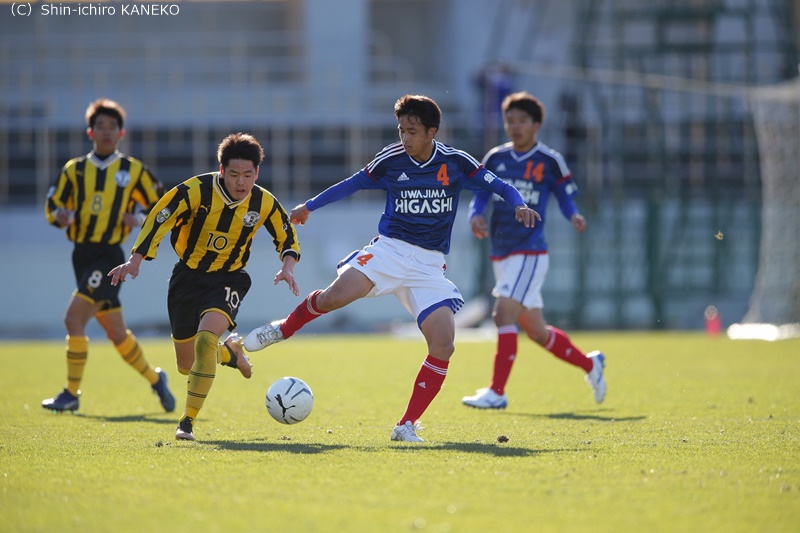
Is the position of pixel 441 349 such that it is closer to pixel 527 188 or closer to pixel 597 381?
pixel 597 381

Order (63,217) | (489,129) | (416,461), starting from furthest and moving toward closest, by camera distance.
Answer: (489,129) < (63,217) < (416,461)

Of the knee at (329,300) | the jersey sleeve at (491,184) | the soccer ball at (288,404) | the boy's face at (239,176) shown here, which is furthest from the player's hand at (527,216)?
the soccer ball at (288,404)

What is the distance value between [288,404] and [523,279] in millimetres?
2819

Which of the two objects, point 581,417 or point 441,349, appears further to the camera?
point 581,417

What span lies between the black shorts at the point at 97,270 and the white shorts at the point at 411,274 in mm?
2525

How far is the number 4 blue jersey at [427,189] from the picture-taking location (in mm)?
6727

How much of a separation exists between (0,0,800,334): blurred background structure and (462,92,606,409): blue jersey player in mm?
11874

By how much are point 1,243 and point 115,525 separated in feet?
72.9

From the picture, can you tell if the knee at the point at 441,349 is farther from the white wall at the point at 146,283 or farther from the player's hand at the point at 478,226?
the white wall at the point at 146,283

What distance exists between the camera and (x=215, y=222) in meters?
6.77

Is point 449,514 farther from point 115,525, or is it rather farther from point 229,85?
point 229,85

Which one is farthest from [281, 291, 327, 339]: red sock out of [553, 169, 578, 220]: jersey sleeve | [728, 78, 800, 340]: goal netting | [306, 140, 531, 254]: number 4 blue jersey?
[728, 78, 800, 340]: goal netting

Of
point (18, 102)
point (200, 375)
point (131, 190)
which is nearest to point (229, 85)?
point (18, 102)

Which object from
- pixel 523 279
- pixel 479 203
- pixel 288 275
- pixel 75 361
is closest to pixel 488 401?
pixel 523 279
